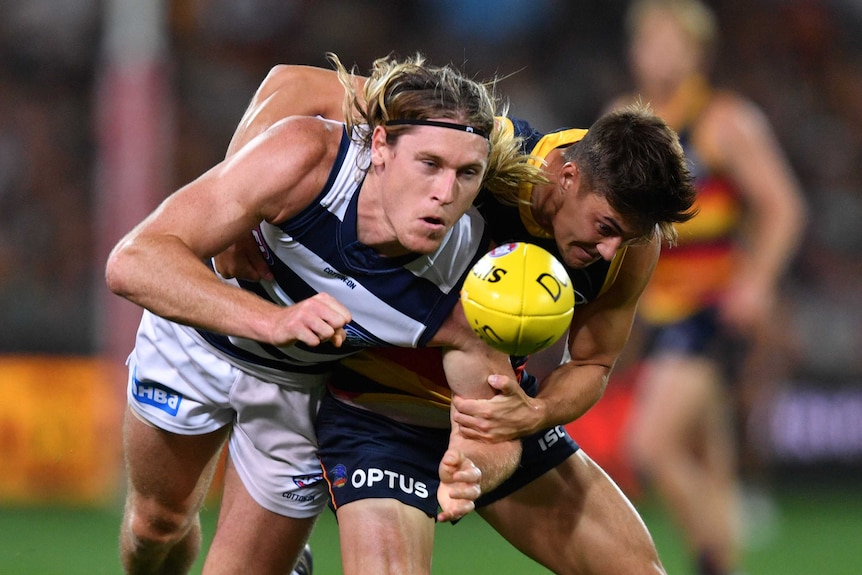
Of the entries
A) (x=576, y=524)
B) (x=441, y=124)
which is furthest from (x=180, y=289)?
(x=576, y=524)

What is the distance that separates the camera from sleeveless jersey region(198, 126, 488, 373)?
4047mm

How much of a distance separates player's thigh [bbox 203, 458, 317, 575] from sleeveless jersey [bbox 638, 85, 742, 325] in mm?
2784

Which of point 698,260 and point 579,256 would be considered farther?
point 698,260

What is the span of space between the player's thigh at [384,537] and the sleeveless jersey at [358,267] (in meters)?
0.53

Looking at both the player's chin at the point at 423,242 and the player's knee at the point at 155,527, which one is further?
the player's knee at the point at 155,527

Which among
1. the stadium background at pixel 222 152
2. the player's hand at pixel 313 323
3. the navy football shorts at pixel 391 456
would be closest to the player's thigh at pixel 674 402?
the stadium background at pixel 222 152

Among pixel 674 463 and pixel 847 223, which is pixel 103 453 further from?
pixel 847 223

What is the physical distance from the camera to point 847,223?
41.9ft

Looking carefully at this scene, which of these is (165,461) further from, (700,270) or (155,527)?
(700,270)

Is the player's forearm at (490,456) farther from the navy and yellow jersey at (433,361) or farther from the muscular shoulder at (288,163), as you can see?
the muscular shoulder at (288,163)

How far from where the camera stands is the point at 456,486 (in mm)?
3887

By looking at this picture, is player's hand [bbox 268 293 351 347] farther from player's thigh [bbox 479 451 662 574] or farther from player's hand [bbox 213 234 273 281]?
player's thigh [bbox 479 451 662 574]

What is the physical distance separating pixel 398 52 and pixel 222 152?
6.40 ft

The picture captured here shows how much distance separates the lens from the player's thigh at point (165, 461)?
4828 millimetres
